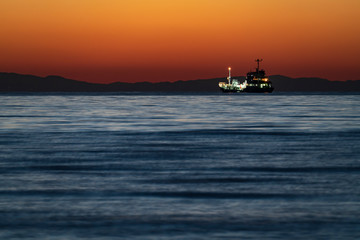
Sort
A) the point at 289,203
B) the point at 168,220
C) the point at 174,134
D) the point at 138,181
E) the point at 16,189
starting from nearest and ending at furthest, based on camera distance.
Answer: the point at 168,220, the point at 289,203, the point at 16,189, the point at 138,181, the point at 174,134

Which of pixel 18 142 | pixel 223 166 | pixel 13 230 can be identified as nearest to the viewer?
pixel 13 230

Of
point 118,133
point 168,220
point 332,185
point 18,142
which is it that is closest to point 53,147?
point 18,142

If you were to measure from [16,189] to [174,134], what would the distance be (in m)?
15.3

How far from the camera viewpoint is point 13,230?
26.3 feet

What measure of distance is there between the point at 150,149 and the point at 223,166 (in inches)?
201

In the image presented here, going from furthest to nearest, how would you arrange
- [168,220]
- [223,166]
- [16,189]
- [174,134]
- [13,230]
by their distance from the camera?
1. [174,134]
2. [223,166]
3. [16,189]
4. [168,220]
5. [13,230]

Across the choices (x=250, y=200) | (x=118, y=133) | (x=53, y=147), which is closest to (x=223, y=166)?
(x=250, y=200)

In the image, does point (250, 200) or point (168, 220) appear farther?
point (250, 200)

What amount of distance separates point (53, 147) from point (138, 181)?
8.63 meters

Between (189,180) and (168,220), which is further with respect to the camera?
(189,180)

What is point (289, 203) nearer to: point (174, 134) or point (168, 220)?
point (168, 220)

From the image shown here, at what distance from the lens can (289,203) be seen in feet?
32.4

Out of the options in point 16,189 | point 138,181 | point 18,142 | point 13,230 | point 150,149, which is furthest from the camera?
point 18,142

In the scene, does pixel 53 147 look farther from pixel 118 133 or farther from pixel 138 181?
pixel 138 181
